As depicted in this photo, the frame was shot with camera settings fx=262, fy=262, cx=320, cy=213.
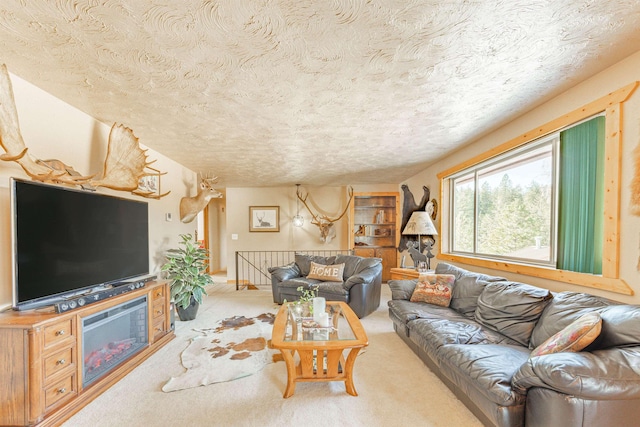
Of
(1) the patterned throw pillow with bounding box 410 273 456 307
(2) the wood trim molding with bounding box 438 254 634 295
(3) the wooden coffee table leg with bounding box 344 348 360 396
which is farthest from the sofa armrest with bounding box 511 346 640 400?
(1) the patterned throw pillow with bounding box 410 273 456 307

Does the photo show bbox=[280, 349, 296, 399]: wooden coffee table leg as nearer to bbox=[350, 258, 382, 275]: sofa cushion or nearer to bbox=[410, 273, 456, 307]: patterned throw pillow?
bbox=[410, 273, 456, 307]: patterned throw pillow

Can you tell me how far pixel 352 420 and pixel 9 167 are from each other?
121 inches

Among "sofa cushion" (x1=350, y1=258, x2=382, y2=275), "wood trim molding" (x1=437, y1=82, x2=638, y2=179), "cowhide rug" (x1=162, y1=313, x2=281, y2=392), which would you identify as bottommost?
"cowhide rug" (x1=162, y1=313, x2=281, y2=392)

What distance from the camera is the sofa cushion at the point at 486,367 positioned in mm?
1518

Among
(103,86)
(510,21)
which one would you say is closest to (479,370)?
(510,21)

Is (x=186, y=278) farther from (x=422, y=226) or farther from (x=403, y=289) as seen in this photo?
(x=422, y=226)

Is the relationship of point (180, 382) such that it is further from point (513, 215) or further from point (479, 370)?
point (513, 215)

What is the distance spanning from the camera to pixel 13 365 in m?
1.62

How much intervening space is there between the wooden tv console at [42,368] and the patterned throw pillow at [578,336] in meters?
3.15

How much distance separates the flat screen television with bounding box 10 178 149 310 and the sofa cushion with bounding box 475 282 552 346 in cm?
358

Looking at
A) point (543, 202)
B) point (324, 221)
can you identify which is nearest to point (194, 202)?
point (324, 221)

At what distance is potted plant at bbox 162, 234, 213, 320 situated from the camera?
12.0ft

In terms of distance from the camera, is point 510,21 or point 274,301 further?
point 274,301

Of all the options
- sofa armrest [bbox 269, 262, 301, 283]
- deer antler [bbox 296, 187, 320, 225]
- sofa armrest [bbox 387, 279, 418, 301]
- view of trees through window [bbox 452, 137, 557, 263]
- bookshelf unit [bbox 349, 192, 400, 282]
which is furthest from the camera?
bookshelf unit [bbox 349, 192, 400, 282]
